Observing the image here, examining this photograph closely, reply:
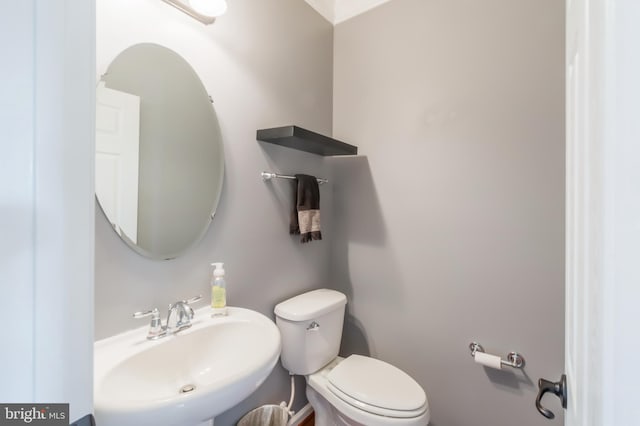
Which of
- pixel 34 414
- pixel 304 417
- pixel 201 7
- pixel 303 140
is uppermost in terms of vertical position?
pixel 201 7

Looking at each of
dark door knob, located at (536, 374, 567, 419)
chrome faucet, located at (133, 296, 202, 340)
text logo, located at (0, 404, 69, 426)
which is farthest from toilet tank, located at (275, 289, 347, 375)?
text logo, located at (0, 404, 69, 426)

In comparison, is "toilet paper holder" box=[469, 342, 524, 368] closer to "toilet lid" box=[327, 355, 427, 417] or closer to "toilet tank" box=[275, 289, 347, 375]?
"toilet lid" box=[327, 355, 427, 417]

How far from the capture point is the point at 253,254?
4.49ft

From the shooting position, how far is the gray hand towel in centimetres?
153

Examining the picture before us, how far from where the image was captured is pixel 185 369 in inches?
37.9

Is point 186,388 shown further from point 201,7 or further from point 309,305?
point 201,7

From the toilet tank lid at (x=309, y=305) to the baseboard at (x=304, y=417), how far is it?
0.68 meters

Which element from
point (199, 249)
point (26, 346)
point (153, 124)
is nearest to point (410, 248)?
point (199, 249)

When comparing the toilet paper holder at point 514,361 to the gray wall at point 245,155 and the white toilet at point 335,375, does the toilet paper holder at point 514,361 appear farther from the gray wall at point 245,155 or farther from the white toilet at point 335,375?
the gray wall at point 245,155

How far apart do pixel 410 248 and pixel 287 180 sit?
0.82 metres

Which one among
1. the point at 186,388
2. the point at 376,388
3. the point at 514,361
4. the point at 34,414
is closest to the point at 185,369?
the point at 186,388

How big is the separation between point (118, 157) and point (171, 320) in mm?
602
